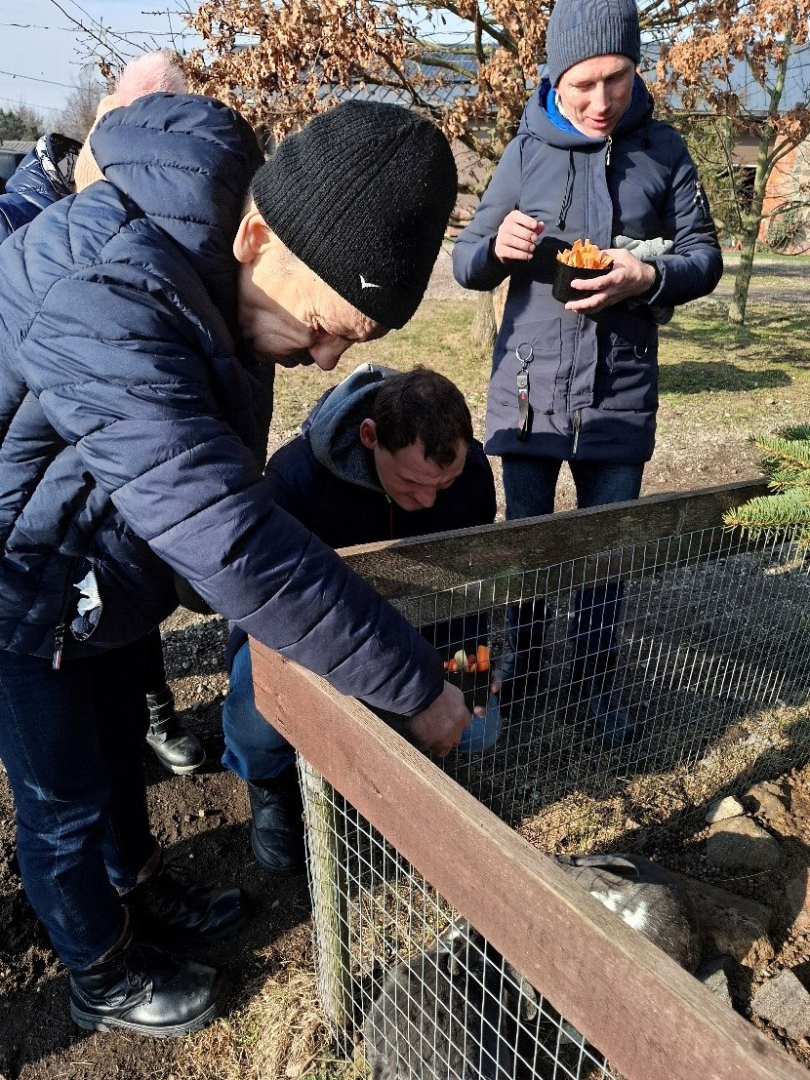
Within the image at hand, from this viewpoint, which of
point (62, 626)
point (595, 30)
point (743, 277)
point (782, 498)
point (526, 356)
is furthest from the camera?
point (743, 277)

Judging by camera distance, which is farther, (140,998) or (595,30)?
(595,30)

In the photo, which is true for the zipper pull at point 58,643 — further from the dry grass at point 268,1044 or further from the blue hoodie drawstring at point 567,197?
the blue hoodie drawstring at point 567,197

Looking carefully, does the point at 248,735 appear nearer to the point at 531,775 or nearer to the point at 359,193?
the point at 531,775

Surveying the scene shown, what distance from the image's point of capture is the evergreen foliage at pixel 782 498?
2301 millimetres

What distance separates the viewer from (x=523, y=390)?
286cm

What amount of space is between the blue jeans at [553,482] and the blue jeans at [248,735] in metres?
1.06

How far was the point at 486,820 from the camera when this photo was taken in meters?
1.18

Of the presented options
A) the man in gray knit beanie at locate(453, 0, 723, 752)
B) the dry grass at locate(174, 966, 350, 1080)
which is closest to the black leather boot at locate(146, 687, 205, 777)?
Result: the dry grass at locate(174, 966, 350, 1080)

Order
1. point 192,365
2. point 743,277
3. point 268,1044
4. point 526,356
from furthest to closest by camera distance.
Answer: point 743,277 < point 526,356 < point 268,1044 < point 192,365

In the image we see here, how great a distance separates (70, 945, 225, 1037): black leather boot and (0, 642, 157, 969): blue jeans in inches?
3.9

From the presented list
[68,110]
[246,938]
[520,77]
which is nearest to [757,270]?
[520,77]

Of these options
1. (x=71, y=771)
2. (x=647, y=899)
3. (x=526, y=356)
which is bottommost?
(x=647, y=899)

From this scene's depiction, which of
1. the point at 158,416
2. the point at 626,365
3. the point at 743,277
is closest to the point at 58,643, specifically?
the point at 158,416

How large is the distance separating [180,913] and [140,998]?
0.30m
